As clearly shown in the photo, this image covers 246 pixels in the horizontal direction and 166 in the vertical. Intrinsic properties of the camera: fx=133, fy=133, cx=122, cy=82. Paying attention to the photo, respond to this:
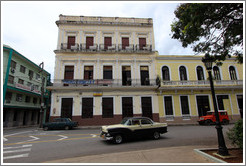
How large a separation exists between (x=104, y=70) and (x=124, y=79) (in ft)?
10.3

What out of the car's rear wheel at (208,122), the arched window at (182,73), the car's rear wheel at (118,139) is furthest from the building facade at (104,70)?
the car's rear wheel at (118,139)

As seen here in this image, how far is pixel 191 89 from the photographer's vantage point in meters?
18.5

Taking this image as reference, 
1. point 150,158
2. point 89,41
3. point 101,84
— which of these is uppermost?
point 89,41

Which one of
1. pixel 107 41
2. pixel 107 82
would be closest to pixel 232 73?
pixel 107 82

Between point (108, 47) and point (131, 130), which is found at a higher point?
point (108, 47)

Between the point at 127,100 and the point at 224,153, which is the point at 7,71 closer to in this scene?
the point at 127,100

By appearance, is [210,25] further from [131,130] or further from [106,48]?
[106,48]

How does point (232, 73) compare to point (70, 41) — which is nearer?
point (70, 41)

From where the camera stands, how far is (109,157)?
5.42 metres

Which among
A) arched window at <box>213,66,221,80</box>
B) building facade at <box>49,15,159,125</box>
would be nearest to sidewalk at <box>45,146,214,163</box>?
building facade at <box>49,15,159,125</box>

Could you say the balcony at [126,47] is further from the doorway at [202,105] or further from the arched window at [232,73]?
the arched window at [232,73]

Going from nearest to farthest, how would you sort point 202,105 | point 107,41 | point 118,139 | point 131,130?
point 118,139 < point 131,130 < point 202,105 < point 107,41

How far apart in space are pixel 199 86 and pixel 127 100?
10112mm

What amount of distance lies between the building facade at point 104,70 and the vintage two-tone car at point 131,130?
8.81 m
